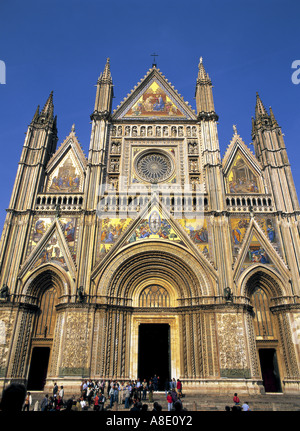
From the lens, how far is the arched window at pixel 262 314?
1933 centimetres

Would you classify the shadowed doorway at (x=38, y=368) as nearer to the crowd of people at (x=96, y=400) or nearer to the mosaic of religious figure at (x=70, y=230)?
the crowd of people at (x=96, y=400)

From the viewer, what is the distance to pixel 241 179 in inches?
914

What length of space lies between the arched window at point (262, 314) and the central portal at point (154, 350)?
5969 millimetres

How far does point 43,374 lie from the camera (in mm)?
18797

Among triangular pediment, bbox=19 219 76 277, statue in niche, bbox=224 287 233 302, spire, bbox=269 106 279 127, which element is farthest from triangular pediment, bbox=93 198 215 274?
spire, bbox=269 106 279 127

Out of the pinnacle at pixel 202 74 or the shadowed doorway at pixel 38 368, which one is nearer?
the shadowed doorway at pixel 38 368

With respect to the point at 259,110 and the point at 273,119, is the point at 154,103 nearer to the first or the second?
the point at 259,110

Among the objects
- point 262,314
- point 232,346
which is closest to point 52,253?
point 232,346

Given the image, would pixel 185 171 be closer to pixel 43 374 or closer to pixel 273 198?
pixel 273 198

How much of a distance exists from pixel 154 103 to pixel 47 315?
18864 millimetres

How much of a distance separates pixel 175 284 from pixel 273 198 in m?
9.23

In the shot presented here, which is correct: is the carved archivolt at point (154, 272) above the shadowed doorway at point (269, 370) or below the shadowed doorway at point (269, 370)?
above

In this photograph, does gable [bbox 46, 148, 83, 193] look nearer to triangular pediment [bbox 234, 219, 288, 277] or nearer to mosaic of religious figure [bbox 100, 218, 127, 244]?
mosaic of religious figure [bbox 100, 218, 127, 244]

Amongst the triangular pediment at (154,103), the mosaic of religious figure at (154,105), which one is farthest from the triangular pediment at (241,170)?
the mosaic of religious figure at (154,105)
